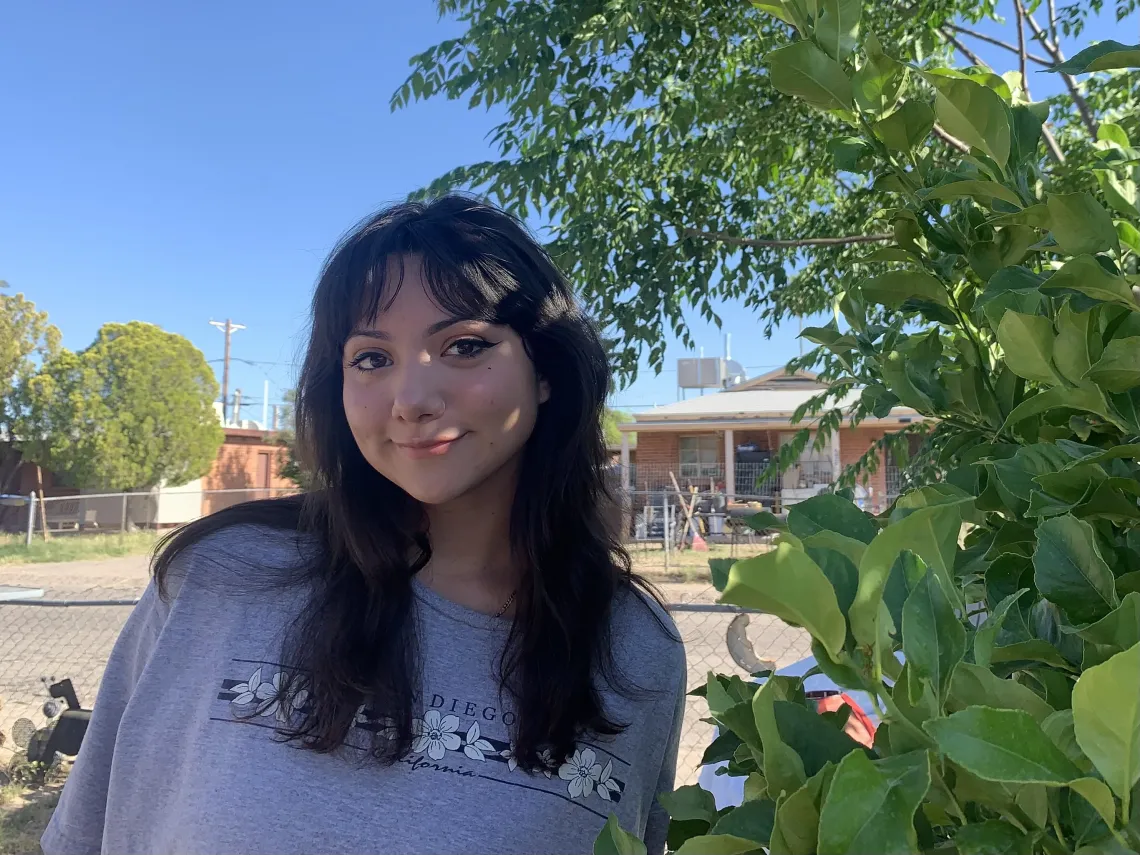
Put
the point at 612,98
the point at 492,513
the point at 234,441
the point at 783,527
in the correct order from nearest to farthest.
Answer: the point at 783,527 < the point at 492,513 < the point at 612,98 < the point at 234,441

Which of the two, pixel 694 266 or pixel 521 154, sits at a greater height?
pixel 521 154

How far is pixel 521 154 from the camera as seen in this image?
3709mm

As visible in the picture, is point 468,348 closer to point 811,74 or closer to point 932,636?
point 811,74

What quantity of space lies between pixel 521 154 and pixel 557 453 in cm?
265

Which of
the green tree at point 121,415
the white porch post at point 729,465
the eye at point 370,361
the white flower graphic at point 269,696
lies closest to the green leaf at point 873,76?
the eye at point 370,361

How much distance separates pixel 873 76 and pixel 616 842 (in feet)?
2.30

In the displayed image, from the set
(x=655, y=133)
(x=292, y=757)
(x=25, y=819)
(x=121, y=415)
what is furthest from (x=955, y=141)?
(x=121, y=415)

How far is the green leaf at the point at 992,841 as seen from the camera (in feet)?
1.22

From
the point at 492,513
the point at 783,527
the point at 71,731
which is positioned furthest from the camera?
the point at 71,731

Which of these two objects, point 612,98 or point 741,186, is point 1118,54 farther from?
point 741,186

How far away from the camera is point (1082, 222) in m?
0.63

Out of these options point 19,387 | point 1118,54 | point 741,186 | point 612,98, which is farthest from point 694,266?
point 19,387

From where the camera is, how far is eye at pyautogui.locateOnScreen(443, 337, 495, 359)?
124cm

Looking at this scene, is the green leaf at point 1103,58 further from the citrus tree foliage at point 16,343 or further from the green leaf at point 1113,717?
the citrus tree foliage at point 16,343
